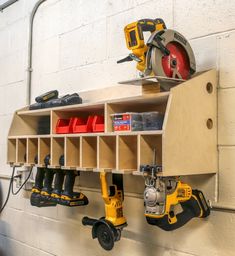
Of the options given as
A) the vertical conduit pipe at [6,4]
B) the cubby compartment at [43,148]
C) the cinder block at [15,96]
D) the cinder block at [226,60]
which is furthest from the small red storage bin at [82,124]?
the vertical conduit pipe at [6,4]

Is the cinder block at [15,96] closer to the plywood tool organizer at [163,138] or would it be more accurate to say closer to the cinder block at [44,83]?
the cinder block at [44,83]

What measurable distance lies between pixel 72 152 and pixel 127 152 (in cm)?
30

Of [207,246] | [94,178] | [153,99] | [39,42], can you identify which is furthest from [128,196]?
[39,42]

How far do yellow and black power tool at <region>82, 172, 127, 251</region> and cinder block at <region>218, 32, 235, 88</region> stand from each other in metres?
0.55

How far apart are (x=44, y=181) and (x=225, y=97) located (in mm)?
911

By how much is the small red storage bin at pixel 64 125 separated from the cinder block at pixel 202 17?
0.59 metres

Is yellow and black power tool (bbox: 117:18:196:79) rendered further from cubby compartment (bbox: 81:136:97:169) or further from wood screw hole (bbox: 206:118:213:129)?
cubby compartment (bbox: 81:136:97:169)

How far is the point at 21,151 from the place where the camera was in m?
1.67

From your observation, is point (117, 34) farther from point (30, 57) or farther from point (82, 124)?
point (30, 57)

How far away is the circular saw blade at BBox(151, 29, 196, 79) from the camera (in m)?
1.10

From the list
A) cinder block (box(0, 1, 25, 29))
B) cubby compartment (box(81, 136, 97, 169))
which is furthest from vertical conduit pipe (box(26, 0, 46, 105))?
cubby compartment (box(81, 136, 97, 169))

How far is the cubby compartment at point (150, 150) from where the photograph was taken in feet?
3.59

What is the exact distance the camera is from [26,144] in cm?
164

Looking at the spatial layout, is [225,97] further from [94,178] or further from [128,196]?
[94,178]
